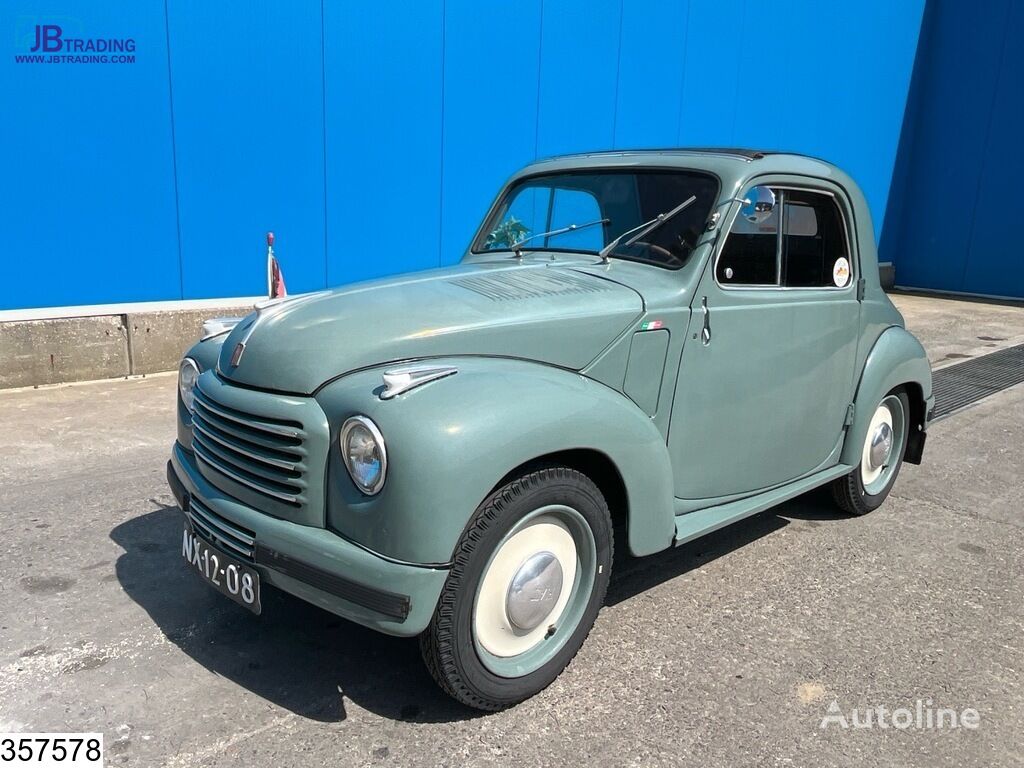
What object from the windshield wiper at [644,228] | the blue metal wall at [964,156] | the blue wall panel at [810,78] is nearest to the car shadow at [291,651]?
the windshield wiper at [644,228]

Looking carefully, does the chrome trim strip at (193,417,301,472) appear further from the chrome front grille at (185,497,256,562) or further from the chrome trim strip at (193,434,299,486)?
the chrome front grille at (185,497,256,562)

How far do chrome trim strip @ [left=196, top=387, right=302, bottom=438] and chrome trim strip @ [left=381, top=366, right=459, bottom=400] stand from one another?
318 mm

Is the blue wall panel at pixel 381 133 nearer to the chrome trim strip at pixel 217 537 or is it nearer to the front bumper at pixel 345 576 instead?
the chrome trim strip at pixel 217 537

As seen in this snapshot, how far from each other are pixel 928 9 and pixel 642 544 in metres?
14.1

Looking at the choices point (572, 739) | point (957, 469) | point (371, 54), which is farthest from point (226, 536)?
point (371, 54)

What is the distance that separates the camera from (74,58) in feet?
20.6

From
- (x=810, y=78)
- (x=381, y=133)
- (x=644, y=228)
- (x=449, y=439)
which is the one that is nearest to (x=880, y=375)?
(x=644, y=228)

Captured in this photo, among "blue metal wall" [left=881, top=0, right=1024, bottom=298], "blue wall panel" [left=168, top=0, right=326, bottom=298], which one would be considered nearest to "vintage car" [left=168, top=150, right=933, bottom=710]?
"blue wall panel" [left=168, top=0, right=326, bottom=298]

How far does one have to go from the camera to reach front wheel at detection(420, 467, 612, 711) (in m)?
2.35

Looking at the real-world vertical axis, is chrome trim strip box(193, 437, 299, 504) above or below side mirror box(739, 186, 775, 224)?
below

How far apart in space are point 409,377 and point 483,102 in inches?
266

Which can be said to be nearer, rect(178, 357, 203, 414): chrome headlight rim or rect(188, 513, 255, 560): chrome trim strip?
rect(188, 513, 255, 560): chrome trim strip

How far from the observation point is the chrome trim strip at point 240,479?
2.41m

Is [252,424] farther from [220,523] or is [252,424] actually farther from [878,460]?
[878,460]
